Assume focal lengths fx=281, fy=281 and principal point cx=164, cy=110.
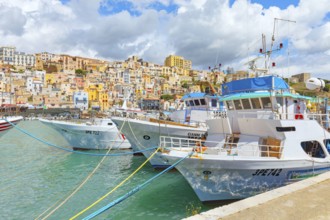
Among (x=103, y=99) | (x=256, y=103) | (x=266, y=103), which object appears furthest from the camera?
(x=103, y=99)

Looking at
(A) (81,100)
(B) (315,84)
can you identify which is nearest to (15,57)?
(A) (81,100)

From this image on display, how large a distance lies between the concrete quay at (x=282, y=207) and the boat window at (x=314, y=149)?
406 cm

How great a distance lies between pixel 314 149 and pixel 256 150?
2.92 m

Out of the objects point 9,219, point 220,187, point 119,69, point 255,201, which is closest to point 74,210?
point 9,219

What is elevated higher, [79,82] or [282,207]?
[79,82]

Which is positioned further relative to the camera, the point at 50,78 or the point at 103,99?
the point at 50,78

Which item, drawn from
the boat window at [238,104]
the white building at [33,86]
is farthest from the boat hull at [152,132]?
the white building at [33,86]

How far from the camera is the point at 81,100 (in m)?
107

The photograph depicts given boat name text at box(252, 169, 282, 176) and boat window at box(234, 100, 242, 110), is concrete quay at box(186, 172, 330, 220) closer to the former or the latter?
boat name text at box(252, 169, 282, 176)

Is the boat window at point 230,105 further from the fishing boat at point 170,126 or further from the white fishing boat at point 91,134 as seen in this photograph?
the white fishing boat at point 91,134

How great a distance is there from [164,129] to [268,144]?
267 inches

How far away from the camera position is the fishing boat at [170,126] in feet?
52.7

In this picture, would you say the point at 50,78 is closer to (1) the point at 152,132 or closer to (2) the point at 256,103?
(1) the point at 152,132

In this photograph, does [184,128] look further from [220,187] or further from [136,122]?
[220,187]
